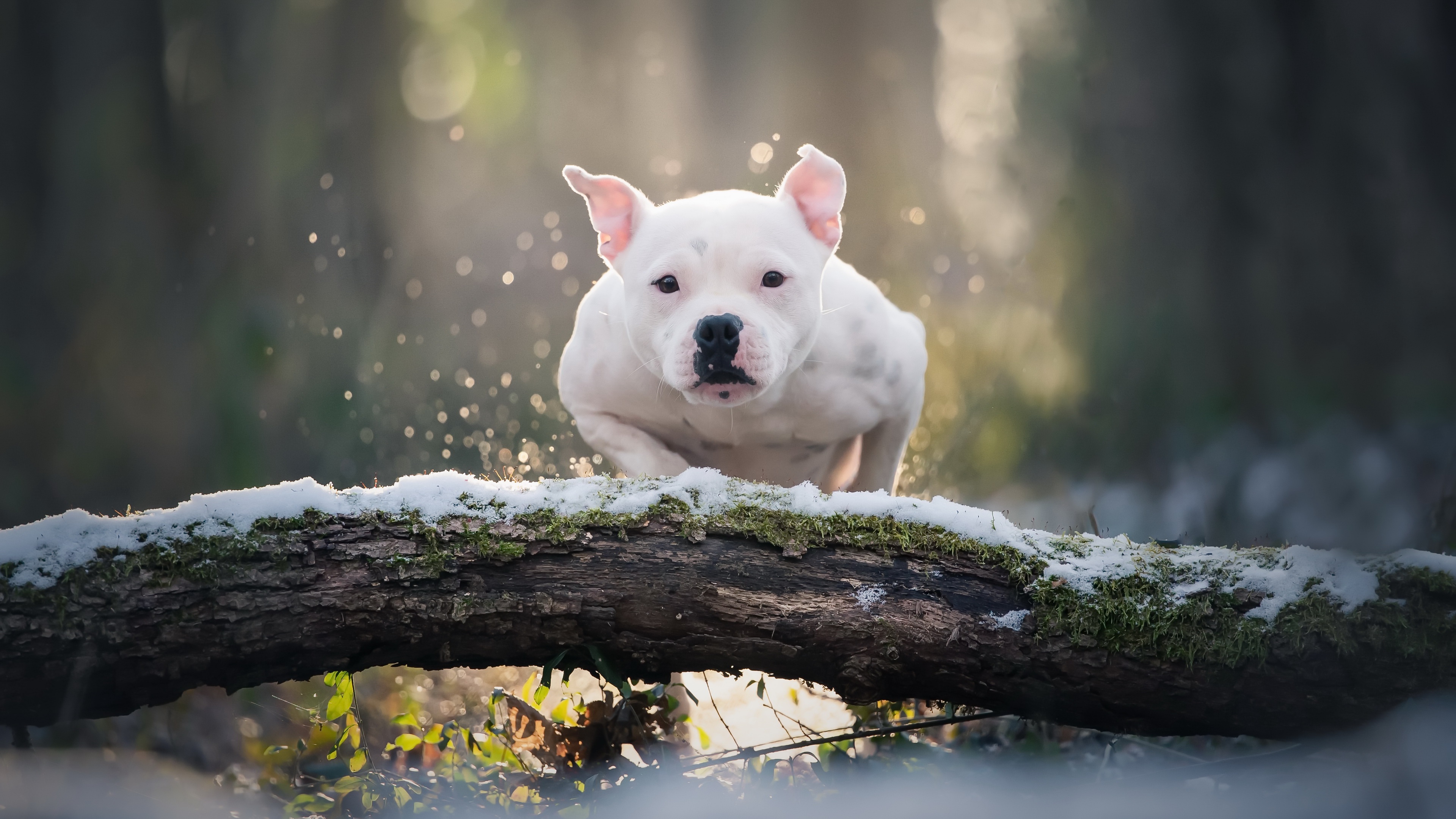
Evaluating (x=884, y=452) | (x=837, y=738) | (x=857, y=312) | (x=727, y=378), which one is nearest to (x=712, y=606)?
(x=837, y=738)

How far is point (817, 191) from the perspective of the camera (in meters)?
3.01

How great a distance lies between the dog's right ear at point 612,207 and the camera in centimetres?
300

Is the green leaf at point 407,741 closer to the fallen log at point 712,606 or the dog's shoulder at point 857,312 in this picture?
the fallen log at point 712,606

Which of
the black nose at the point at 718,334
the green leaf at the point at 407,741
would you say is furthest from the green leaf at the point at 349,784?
the black nose at the point at 718,334

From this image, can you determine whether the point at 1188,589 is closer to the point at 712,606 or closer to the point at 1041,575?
the point at 1041,575

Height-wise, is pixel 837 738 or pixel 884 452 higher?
pixel 884 452

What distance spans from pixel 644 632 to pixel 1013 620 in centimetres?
84

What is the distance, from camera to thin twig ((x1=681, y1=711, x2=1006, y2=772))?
227 centimetres

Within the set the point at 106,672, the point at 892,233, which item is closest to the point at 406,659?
the point at 106,672

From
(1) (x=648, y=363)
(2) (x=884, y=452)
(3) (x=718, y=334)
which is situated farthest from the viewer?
(2) (x=884, y=452)

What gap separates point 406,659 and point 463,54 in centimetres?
691

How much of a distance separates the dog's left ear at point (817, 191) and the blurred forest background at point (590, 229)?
225 centimetres

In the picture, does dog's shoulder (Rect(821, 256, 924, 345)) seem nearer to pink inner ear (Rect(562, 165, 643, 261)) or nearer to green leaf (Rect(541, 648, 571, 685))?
pink inner ear (Rect(562, 165, 643, 261))

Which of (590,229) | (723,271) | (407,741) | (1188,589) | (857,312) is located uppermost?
(590,229)
